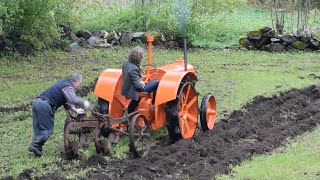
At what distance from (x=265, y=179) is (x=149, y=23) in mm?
16831

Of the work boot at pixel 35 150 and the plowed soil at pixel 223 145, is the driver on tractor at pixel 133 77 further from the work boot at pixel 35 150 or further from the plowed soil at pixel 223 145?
the work boot at pixel 35 150

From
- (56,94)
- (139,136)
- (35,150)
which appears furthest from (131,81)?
(35,150)

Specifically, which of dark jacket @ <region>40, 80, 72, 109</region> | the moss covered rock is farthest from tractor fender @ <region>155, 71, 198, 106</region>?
the moss covered rock

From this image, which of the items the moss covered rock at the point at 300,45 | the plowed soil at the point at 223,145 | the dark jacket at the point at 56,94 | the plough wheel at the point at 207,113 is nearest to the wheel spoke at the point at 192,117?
the plough wheel at the point at 207,113

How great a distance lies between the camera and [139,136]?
384 inches

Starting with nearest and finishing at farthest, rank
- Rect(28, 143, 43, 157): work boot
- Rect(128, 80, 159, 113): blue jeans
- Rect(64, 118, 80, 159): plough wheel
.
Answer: Rect(64, 118, 80, 159): plough wheel
Rect(28, 143, 43, 157): work boot
Rect(128, 80, 159, 113): blue jeans

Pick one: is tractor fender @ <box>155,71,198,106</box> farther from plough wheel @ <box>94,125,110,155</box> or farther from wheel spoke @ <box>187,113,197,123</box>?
plough wheel @ <box>94,125,110,155</box>

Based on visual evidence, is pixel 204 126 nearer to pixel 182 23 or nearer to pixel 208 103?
pixel 208 103

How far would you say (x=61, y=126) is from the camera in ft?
37.9

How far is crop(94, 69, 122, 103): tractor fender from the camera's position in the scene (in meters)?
10.5

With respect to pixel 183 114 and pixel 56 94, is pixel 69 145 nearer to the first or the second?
pixel 56 94

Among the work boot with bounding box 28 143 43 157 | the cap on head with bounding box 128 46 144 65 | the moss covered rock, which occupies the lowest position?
the moss covered rock

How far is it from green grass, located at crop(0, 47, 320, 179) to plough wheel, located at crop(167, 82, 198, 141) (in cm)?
83

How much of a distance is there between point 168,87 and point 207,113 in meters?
1.28
